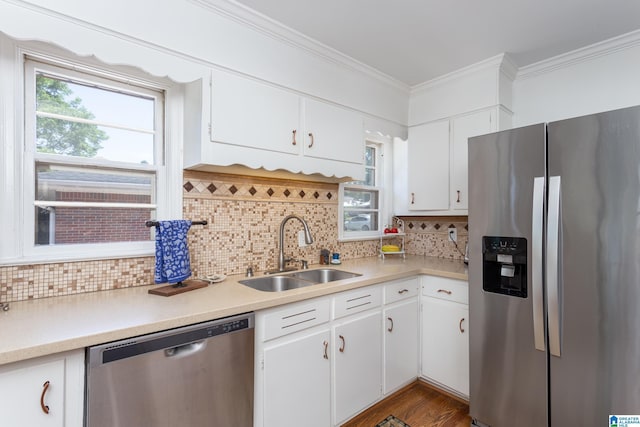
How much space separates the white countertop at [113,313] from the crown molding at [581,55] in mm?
2170

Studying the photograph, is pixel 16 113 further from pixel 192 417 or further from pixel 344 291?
pixel 344 291

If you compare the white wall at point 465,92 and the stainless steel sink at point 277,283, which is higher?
the white wall at point 465,92

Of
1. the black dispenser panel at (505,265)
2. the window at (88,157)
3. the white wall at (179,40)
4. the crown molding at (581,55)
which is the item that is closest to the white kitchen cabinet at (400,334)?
the black dispenser panel at (505,265)

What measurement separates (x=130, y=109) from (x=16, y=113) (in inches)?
18.5

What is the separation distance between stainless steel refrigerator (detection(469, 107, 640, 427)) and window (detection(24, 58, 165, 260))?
1.93 m

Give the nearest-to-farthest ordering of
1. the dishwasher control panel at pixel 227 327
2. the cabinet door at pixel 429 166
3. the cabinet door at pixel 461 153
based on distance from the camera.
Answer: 1. the dishwasher control panel at pixel 227 327
2. the cabinet door at pixel 461 153
3. the cabinet door at pixel 429 166

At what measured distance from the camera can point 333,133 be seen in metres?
2.25

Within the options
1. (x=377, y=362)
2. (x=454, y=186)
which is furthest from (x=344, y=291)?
(x=454, y=186)

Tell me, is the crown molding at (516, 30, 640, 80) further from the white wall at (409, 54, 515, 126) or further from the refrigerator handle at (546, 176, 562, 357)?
the refrigerator handle at (546, 176, 562, 357)

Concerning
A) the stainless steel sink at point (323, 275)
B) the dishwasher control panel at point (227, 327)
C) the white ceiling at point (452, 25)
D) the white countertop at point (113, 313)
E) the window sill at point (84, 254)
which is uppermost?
the white ceiling at point (452, 25)

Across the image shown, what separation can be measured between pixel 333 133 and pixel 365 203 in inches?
40.2

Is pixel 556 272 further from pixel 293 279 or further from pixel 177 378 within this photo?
pixel 177 378

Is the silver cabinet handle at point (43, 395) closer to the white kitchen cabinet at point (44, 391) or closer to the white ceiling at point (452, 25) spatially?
the white kitchen cabinet at point (44, 391)

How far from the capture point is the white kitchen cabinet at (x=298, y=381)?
1529mm
